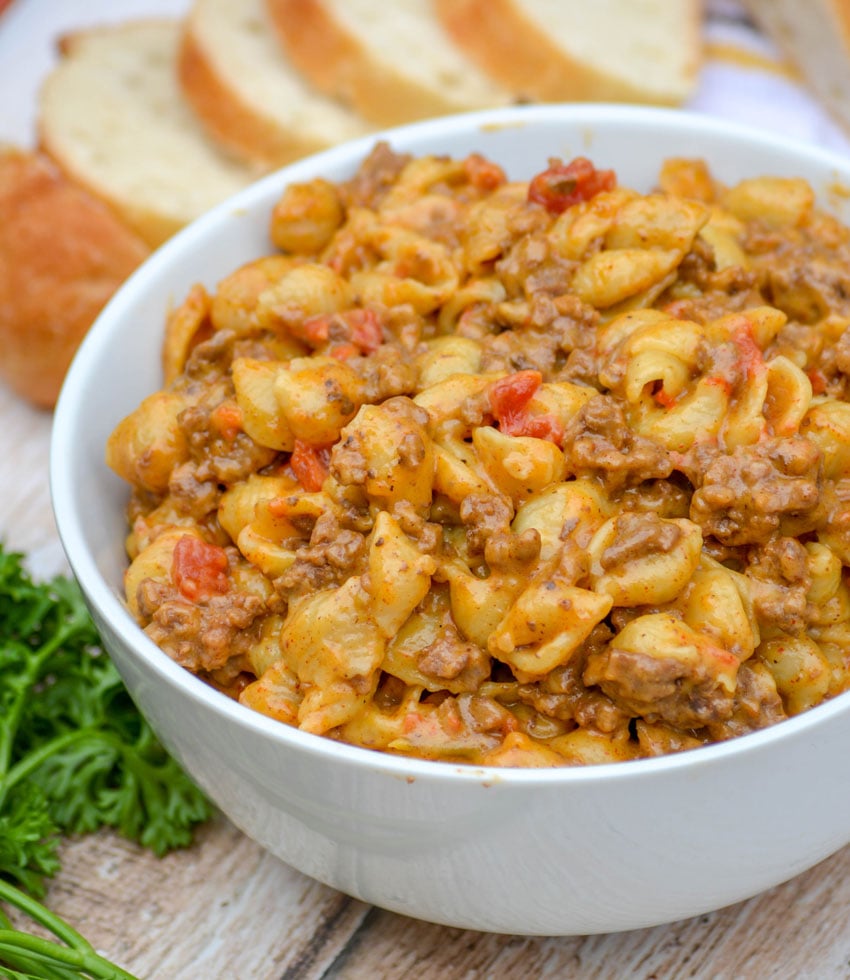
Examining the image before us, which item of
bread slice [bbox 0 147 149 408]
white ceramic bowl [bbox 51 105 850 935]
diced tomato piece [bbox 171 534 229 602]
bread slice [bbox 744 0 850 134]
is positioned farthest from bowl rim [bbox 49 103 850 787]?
bread slice [bbox 744 0 850 134]

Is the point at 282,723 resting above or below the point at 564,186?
below

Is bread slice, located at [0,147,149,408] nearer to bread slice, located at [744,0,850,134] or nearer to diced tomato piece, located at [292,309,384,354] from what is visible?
diced tomato piece, located at [292,309,384,354]

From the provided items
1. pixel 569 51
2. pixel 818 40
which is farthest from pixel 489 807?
pixel 818 40

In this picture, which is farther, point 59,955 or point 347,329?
point 347,329

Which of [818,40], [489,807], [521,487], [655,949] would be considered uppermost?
[818,40]

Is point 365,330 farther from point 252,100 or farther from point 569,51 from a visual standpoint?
point 569,51

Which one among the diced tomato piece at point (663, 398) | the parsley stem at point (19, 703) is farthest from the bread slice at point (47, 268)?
the diced tomato piece at point (663, 398)

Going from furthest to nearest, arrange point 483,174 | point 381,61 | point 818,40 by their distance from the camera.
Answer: point 818,40 < point 381,61 < point 483,174
